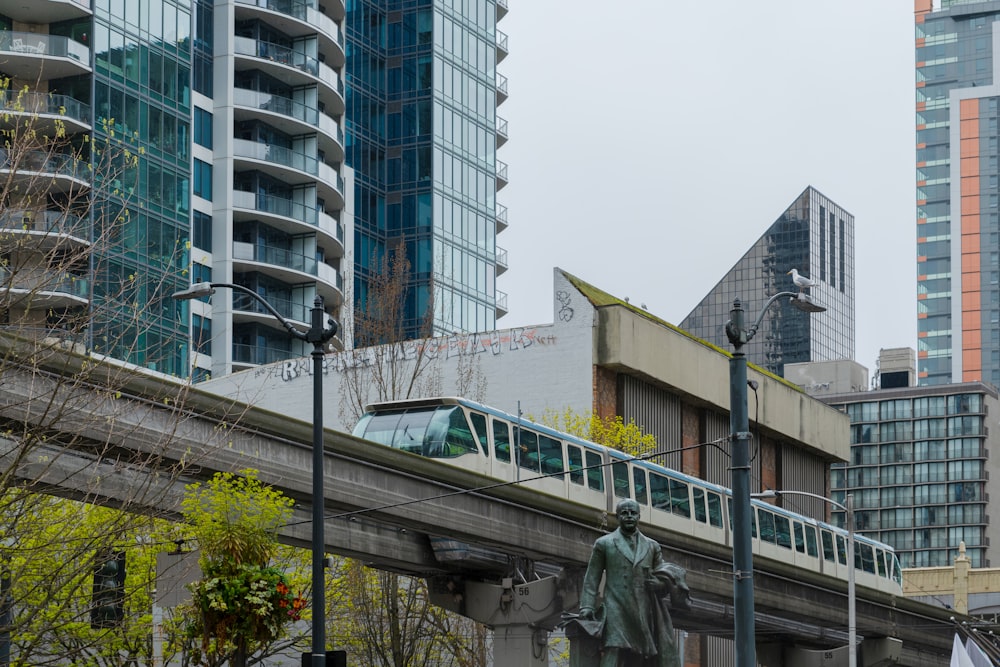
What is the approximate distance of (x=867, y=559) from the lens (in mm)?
66562

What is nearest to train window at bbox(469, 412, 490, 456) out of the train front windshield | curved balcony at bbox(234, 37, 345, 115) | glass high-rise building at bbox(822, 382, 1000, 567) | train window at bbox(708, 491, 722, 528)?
the train front windshield

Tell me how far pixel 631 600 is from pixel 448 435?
21.9m

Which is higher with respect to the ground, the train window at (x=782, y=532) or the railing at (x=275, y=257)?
the railing at (x=275, y=257)

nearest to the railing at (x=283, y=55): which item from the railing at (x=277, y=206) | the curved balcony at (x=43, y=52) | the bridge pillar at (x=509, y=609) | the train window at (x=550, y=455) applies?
the railing at (x=277, y=206)

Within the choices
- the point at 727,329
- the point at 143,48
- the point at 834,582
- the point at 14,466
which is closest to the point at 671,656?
the point at 727,329

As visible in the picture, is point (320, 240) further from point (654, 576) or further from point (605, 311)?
point (654, 576)

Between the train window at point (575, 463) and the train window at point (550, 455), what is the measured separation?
17.3 inches

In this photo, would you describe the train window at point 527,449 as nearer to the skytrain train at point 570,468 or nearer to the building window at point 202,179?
the skytrain train at point 570,468

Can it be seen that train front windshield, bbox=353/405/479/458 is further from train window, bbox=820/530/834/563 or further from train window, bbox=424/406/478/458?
train window, bbox=820/530/834/563

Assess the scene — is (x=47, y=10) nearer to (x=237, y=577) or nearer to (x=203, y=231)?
(x=203, y=231)

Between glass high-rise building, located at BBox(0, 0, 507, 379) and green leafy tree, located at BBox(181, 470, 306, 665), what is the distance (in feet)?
119

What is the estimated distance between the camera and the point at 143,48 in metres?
84.1

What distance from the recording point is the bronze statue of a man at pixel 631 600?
66.2ft

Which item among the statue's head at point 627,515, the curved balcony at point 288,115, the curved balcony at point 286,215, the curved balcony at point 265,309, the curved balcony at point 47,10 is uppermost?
the curved balcony at point 288,115
